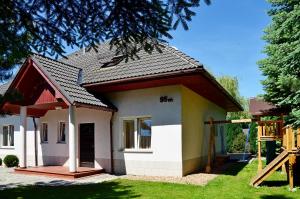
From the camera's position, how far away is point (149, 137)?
15.1 meters

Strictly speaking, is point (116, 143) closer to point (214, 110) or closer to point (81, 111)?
point (81, 111)

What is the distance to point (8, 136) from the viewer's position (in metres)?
22.1

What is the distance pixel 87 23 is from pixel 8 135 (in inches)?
709

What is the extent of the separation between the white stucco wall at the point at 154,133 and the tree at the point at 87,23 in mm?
8101

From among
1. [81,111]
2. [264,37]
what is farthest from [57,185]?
[264,37]

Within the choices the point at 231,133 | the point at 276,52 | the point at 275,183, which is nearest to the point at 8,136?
the point at 275,183

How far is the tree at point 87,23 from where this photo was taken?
5.91 metres

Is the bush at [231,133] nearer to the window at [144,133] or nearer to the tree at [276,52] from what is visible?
the tree at [276,52]

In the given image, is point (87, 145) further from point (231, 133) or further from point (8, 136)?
point (231, 133)

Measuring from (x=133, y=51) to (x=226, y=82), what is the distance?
116ft

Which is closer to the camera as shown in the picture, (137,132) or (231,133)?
(137,132)

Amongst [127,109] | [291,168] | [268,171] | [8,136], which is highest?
[127,109]

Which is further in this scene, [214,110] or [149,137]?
[214,110]

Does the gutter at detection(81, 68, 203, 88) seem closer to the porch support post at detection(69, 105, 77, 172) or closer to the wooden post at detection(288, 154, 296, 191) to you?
the porch support post at detection(69, 105, 77, 172)
